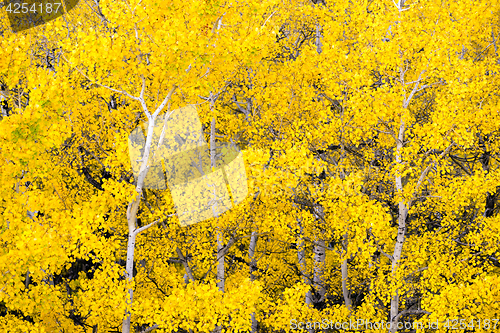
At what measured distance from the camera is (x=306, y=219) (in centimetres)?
945

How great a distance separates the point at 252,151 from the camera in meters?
8.09

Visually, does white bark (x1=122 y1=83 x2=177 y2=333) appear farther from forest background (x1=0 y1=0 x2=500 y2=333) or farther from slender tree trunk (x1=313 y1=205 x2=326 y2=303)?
slender tree trunk (x1=313 y1=205 x2=326 y2=303)

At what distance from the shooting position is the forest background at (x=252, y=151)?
653 centimetres

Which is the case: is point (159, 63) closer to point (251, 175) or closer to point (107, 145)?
point (251, 175)

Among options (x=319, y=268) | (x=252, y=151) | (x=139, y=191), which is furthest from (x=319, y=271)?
(x=139, y=191)

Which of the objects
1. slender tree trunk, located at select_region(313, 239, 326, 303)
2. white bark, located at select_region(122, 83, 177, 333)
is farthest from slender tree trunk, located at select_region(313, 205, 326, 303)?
white bark, located at select_region(122, 83, 177, 333)

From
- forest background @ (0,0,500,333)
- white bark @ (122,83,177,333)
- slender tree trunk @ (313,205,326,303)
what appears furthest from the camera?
slender tree trunk @ (313,205,326,303)

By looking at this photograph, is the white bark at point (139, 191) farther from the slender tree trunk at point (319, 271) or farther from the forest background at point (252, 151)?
the slender tree trunk at point (319, 271)

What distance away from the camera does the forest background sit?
6532 millimetres

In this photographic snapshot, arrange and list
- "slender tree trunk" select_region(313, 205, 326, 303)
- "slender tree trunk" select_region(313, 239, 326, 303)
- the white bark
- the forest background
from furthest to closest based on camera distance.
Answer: "slender tree trunk" select_region(313, 239, 326, 303), "slender tree trunk" select_region(313, 205, 326, 303), the white bark, the forest background

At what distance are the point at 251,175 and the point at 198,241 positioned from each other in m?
2.56

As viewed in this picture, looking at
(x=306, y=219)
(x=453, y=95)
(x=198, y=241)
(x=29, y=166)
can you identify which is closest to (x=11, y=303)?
(x=29, y=166)

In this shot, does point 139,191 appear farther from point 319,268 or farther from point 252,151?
point 319,268

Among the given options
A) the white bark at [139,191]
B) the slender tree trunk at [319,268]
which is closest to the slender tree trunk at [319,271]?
the slender tree trunk at [319,268]
